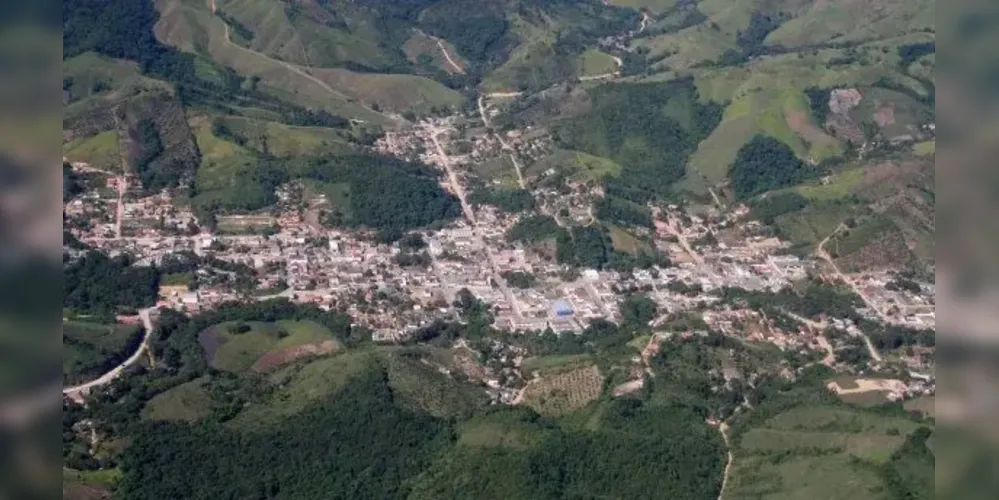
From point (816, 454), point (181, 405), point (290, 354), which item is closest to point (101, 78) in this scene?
point (290, 354)

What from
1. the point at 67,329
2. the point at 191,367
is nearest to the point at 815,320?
the point at 191,367

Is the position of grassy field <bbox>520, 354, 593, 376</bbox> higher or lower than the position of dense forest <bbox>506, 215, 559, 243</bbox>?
lower

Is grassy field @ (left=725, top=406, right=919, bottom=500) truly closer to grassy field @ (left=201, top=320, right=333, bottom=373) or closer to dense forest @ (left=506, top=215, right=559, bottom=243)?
grassy field @ (left=201, top=320, right=333, bottom=373)

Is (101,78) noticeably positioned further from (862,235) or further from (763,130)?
(862,235)

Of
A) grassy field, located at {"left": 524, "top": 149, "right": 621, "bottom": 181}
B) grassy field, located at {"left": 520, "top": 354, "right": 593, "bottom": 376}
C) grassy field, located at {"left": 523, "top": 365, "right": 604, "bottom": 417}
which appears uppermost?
grassy field, located at {"left": 524, "top": 149, "right": 621, "bottom": 181}

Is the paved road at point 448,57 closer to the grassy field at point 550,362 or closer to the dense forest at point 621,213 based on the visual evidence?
the dense forest at point 621,213

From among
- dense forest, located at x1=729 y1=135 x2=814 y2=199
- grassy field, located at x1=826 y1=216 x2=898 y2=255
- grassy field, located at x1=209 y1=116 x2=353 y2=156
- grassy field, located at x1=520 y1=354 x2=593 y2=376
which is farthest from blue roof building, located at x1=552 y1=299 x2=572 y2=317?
grassy field, located at x1=209 y1=116 x2=353 y2=156

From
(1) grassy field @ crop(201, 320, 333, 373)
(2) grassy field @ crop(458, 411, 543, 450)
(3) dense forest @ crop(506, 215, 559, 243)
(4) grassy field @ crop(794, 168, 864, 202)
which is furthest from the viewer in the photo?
(4) grassy field @ crop(794, 168, 864, 202)
